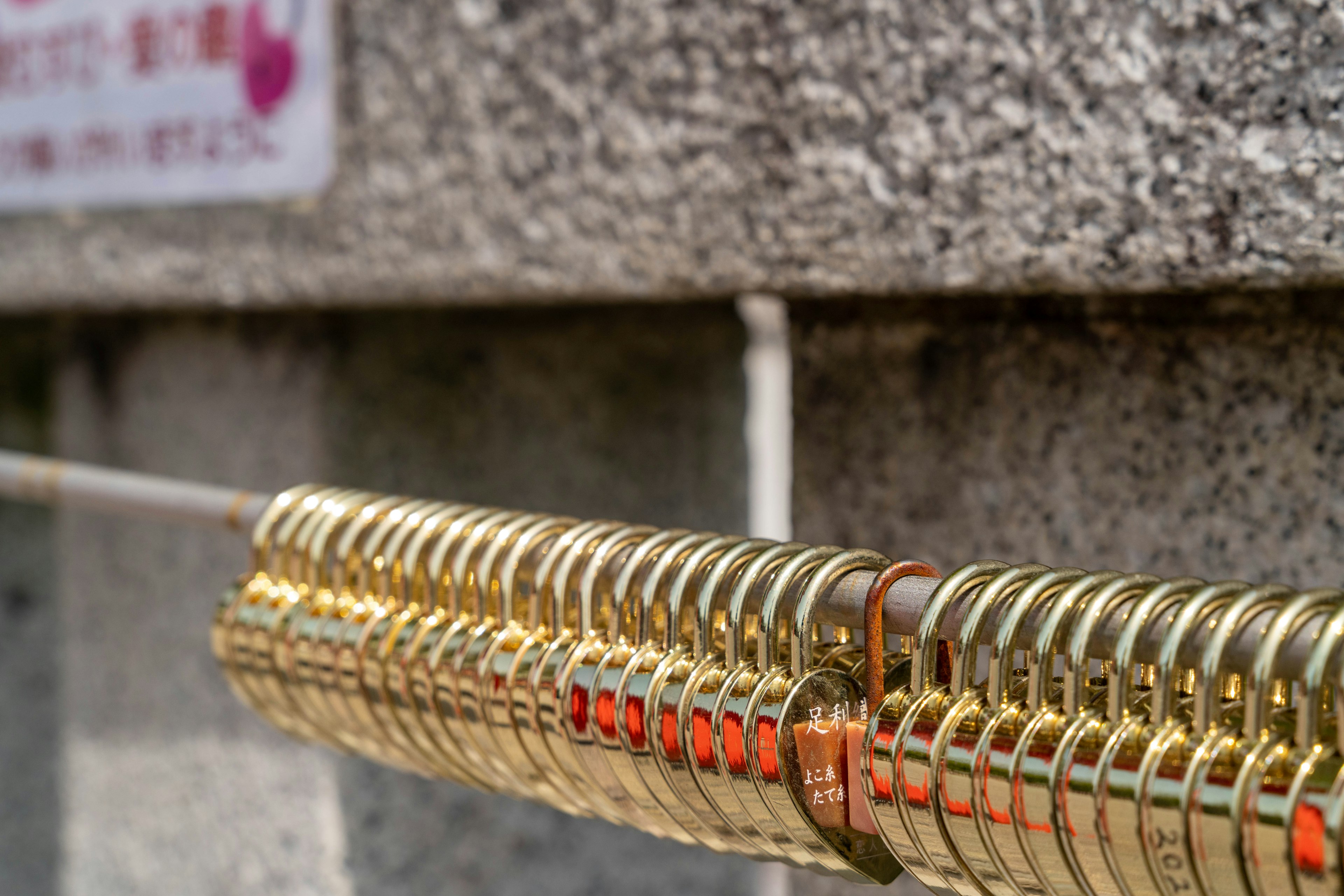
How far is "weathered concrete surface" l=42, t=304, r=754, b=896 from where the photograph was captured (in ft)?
3.33

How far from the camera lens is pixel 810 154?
0.66 metres

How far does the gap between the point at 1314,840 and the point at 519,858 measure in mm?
891

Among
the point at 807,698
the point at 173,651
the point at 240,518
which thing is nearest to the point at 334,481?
the point at 173,651

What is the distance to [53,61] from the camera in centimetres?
105

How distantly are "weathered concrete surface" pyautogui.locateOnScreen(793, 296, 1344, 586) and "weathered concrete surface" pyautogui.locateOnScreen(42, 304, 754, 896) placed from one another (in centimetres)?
24

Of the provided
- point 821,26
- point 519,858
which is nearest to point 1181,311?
point 821,26

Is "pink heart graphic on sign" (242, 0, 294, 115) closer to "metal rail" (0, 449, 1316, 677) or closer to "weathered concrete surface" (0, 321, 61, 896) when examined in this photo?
"metal rail" (0, 449, 1316, 677)

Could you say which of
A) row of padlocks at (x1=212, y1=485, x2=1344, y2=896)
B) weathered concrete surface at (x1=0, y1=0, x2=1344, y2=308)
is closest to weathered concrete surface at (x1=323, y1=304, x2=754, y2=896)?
weathered concrete surface at (x1=0, y1=0, x2=1344, y2=308)

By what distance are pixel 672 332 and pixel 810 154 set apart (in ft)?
1.18

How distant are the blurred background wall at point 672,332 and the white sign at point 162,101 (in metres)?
0.03

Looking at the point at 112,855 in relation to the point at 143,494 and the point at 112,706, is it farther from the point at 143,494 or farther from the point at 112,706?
the point at 143,494

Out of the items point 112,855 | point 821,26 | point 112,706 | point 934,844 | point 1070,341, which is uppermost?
point 821,26

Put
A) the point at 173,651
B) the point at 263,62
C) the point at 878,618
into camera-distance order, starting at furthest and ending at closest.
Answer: the point at 173,651 < the point at 263,62 < the point at 878,618

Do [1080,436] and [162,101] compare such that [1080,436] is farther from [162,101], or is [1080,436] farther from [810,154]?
[162,101]
